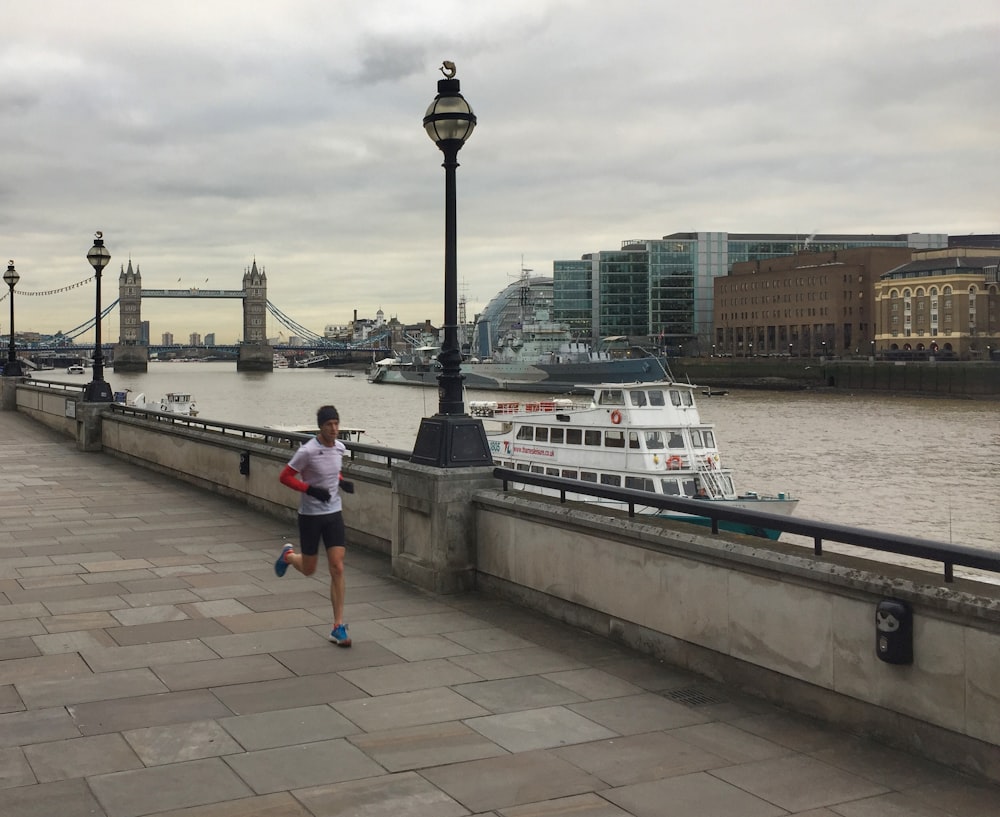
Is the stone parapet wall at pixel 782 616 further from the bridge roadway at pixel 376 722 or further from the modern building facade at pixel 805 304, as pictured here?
the modern building facade at pixel 805 304

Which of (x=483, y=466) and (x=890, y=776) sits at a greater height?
(x=483, y=466)

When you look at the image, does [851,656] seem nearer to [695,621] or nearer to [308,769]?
[695,621]

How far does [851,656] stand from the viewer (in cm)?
578

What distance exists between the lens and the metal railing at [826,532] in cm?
536

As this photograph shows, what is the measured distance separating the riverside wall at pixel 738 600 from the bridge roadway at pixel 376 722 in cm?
17

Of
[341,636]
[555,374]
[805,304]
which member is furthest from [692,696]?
[805,304]

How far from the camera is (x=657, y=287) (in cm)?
17838

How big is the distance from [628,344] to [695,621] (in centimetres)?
16364

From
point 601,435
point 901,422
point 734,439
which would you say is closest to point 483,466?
point 601,435

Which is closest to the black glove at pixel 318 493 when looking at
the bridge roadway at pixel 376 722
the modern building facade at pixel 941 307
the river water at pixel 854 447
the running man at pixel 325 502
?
the running man at pixel 325 502

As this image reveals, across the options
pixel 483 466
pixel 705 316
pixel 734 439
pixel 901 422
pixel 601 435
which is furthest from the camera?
pixel 705 316

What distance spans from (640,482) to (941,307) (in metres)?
122

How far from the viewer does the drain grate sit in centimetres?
641

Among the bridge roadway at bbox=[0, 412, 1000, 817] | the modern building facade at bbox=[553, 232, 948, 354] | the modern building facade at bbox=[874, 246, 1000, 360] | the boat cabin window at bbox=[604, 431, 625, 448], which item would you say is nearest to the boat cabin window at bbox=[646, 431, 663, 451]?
the boat cabin window at bbox=[604, 431, 625, 448]
